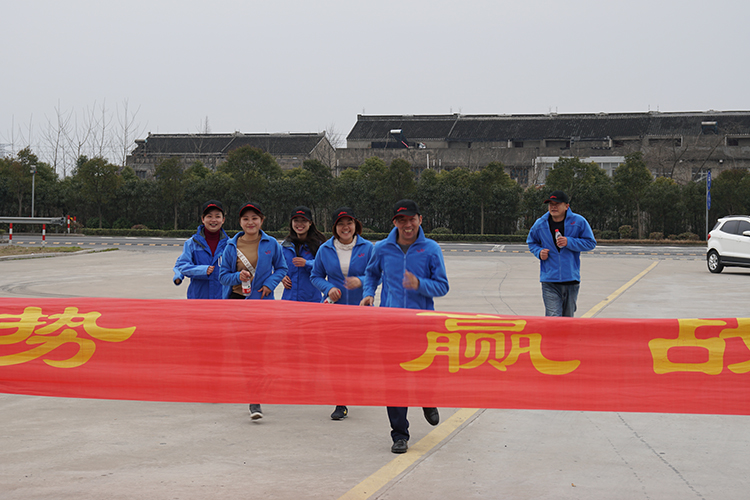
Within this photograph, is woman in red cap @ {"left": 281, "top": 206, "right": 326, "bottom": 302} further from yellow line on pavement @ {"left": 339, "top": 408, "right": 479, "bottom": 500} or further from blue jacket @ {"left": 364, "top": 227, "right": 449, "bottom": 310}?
yellow line on pavement @ {"left": 339, "top": 408, "right": 479, "bottom": 500}

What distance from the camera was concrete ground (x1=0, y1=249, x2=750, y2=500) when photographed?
12.9 feet

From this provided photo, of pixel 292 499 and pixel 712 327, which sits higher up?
pixel 712 327

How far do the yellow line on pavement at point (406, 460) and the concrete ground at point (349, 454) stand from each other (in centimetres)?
1

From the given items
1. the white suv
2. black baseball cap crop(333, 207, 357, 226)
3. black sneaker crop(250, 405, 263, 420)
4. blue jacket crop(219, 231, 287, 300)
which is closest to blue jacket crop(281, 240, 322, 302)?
blue jacket crop(219, 231, 287, 300)

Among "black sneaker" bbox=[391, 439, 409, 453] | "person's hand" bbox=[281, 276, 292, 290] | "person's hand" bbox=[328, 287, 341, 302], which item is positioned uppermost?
"person's hand" bbox=[281, 276, 292, 290]

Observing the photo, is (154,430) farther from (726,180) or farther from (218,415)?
(726,180)

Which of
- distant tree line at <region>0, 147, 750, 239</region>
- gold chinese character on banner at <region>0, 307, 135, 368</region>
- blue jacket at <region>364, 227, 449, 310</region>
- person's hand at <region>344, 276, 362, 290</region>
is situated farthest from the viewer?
distant tree line at <region>0, 147, 750, 239</region>

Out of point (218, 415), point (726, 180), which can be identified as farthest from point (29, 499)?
point (726, 180)

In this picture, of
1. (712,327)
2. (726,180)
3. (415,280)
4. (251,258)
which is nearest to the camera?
(712,327)

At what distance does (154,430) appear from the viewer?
5.12 metres

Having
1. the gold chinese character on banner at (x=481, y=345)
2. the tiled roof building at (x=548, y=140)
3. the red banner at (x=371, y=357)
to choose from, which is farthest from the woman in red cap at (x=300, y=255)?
the tiled roof building at (x=548, y=140)

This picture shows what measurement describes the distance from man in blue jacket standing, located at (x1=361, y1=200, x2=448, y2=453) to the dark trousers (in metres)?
0.18

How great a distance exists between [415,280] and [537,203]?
39.4 meters

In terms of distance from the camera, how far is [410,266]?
4969mm
